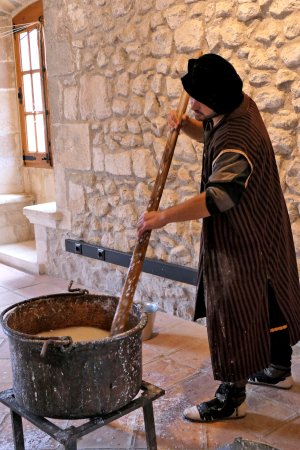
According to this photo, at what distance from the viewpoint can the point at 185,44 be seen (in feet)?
10.5

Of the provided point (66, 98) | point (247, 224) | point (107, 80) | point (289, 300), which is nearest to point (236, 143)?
point (247, 224)

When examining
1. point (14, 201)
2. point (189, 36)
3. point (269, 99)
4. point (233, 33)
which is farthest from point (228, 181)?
point (14, 201)

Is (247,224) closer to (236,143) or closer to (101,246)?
(236,143)

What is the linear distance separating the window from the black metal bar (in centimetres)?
386

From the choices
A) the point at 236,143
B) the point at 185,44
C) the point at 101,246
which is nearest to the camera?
the point at 236,143

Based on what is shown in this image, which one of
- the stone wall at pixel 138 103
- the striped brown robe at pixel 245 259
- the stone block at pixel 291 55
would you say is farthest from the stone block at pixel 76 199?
the striped brown robe at pixel 245 259

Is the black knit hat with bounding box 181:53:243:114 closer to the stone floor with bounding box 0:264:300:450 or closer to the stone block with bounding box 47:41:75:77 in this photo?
the stone floor with bounding box 0:264:300:450

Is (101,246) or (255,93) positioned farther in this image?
(101,246)

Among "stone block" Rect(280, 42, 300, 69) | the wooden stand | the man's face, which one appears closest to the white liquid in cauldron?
the wooden stand

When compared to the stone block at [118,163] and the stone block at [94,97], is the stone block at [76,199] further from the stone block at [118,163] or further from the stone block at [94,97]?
the stone block at [94,97]

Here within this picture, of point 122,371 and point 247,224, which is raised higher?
point 247,224

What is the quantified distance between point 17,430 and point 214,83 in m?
1.49

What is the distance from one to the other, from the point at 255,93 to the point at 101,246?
1795mm

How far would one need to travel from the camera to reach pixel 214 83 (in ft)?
6.49
